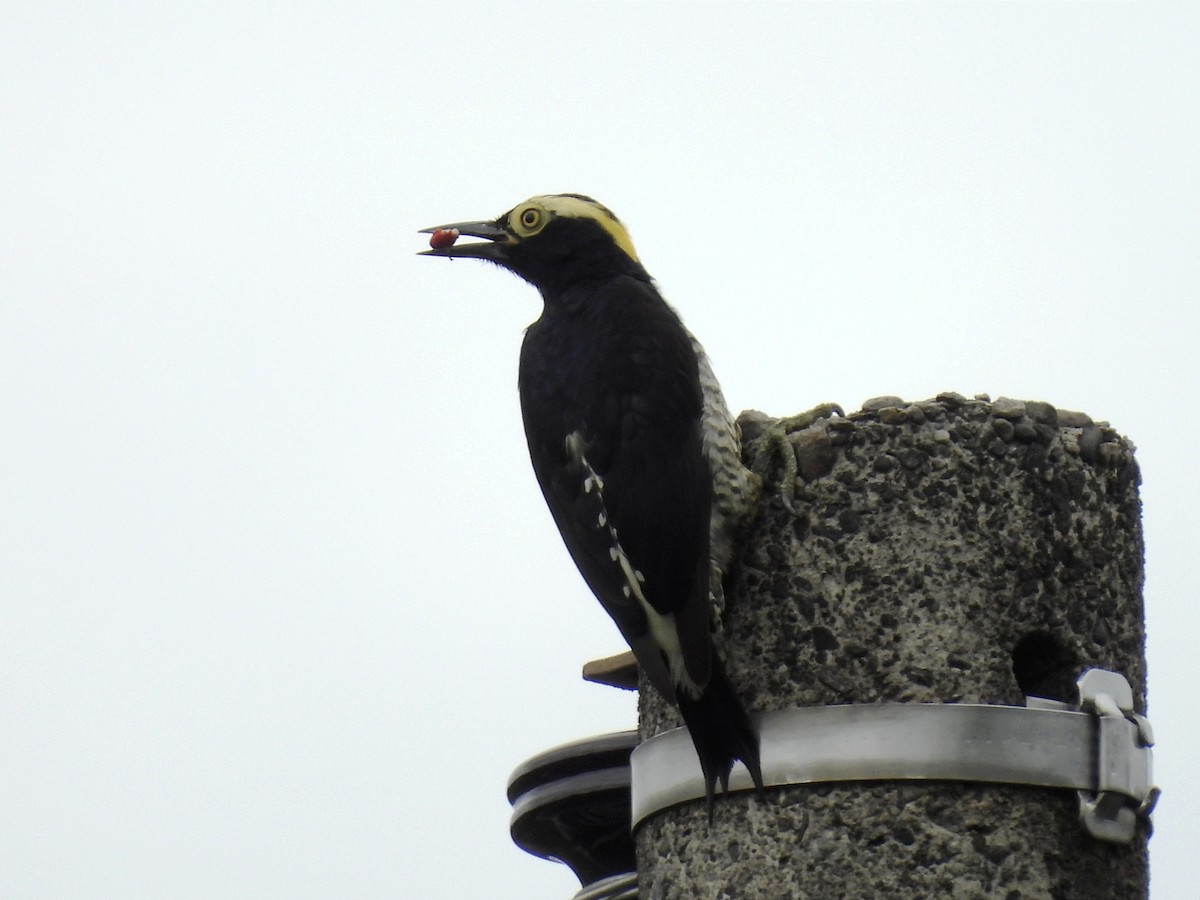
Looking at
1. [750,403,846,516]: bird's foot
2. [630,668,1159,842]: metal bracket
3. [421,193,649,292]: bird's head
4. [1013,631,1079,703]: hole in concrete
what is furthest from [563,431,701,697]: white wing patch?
[421,193,649,292]: bird's head

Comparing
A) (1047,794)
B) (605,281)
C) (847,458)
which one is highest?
(605,281)

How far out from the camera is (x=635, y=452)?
10.7 feet

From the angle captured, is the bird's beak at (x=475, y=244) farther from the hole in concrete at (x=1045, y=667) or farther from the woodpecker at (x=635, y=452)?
the hole in concrete at (x=1045, y=667)

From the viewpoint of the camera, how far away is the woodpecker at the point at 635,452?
9.27 ft

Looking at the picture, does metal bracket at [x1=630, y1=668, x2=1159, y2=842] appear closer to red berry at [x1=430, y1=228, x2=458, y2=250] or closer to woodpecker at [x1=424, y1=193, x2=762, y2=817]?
woodpecker at [x1=424, y1=193, x2=762, y2=817]

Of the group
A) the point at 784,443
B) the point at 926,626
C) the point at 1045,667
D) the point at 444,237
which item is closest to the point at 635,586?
the point at 784,443

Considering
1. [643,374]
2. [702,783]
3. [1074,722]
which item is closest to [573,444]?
[643,374]

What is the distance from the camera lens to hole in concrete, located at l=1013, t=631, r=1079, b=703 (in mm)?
2811

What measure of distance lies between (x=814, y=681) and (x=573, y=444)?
85 centimetres

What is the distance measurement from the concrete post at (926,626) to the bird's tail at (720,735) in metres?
0.04

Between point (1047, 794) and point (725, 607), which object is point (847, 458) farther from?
point (1047, 794)

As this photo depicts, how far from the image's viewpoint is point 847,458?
284 cm

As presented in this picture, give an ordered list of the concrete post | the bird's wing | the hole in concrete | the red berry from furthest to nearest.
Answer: the red berry < the bird's wing < the hole in concrete < the concrete post

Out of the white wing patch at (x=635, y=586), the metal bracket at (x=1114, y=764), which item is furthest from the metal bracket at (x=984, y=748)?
the white wing patch at (x=635, y=586)
